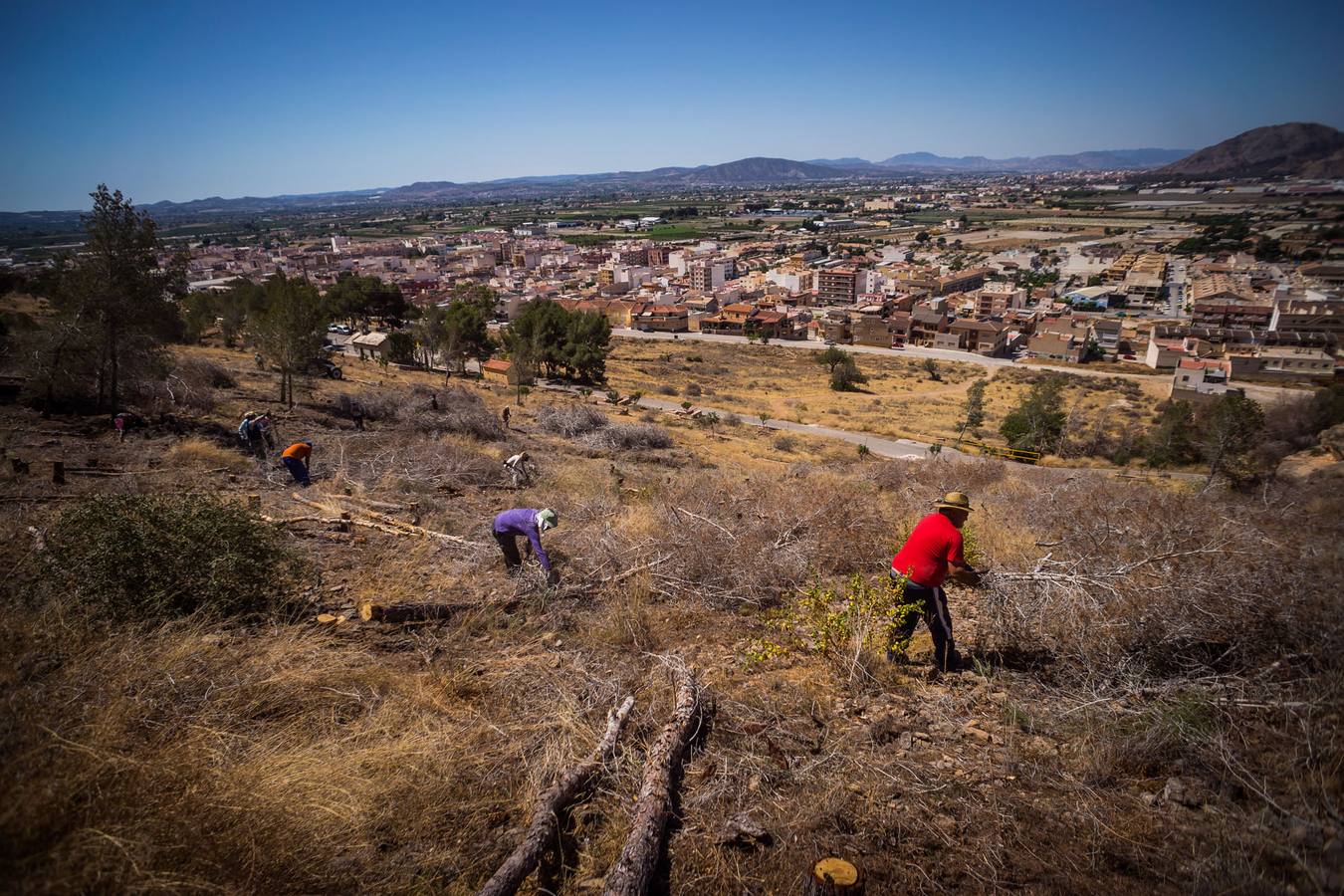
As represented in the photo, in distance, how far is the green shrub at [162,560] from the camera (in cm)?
382

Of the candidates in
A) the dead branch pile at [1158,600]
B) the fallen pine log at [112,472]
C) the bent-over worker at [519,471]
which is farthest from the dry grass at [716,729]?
the bent-over worker at [519,471]

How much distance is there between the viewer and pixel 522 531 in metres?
5.51

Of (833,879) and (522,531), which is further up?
(522,531)

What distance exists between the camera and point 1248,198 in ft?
484

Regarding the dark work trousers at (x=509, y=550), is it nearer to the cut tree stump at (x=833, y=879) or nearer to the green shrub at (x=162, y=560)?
the green shrub at (x=162, y=560)

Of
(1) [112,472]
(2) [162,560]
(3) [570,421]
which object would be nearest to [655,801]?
(2) [162,560]

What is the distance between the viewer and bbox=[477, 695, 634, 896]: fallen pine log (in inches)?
92.2

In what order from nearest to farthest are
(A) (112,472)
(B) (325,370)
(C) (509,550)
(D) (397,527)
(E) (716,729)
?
(E) (716,729)
(C) (509,550)
(D) (397,527)
(A) (112,472)
(B) (325,370)

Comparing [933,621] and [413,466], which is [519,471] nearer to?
[413,466]

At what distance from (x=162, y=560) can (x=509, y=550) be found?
2.54m

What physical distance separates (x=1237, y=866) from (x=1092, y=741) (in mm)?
971

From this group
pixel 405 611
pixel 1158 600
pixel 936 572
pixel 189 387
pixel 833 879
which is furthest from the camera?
pixel 189 387

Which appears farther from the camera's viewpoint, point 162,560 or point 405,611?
point 405,611

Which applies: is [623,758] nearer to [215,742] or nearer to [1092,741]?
[215,742]
